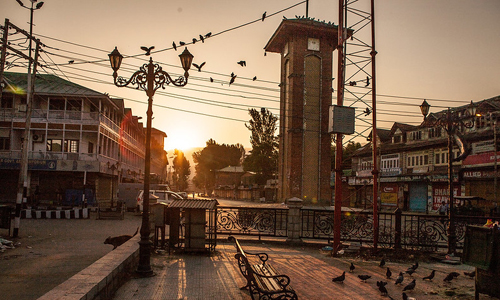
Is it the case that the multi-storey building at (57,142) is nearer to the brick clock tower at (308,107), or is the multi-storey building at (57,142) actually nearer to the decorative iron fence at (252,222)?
the brick clock tower at (308,107)

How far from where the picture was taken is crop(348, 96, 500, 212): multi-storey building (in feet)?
118

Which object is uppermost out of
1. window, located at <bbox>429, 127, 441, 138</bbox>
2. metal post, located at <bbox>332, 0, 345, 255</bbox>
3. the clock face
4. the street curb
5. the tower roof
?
the tower roof

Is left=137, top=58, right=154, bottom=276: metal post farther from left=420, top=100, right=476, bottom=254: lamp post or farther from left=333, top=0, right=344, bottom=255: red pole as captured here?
left=420, top=100, right=476, bottom=254: lamp post

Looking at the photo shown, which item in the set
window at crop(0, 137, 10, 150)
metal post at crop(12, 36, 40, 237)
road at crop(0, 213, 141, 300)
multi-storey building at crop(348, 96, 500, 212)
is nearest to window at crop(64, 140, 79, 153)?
window at crop(0, 137, 10, 150)

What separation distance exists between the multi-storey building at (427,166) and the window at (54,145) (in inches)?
1054

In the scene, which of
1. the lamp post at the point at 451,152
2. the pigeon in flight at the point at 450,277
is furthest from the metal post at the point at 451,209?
the pigeon in flight at the point at 450,277

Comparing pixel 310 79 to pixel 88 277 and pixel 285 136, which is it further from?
pixel 88 277

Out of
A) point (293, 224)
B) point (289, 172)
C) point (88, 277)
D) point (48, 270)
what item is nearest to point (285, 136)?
point (289, 172)

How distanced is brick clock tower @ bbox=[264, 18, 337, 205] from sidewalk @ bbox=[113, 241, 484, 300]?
16.0 meters

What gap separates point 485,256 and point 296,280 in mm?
3689

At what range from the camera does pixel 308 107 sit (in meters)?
28.5

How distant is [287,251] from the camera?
13.4 meters

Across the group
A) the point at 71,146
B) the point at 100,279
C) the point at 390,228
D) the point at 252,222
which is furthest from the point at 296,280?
the point at 71,146

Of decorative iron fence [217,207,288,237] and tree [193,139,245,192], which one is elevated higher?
tree [193,139,245,192]
